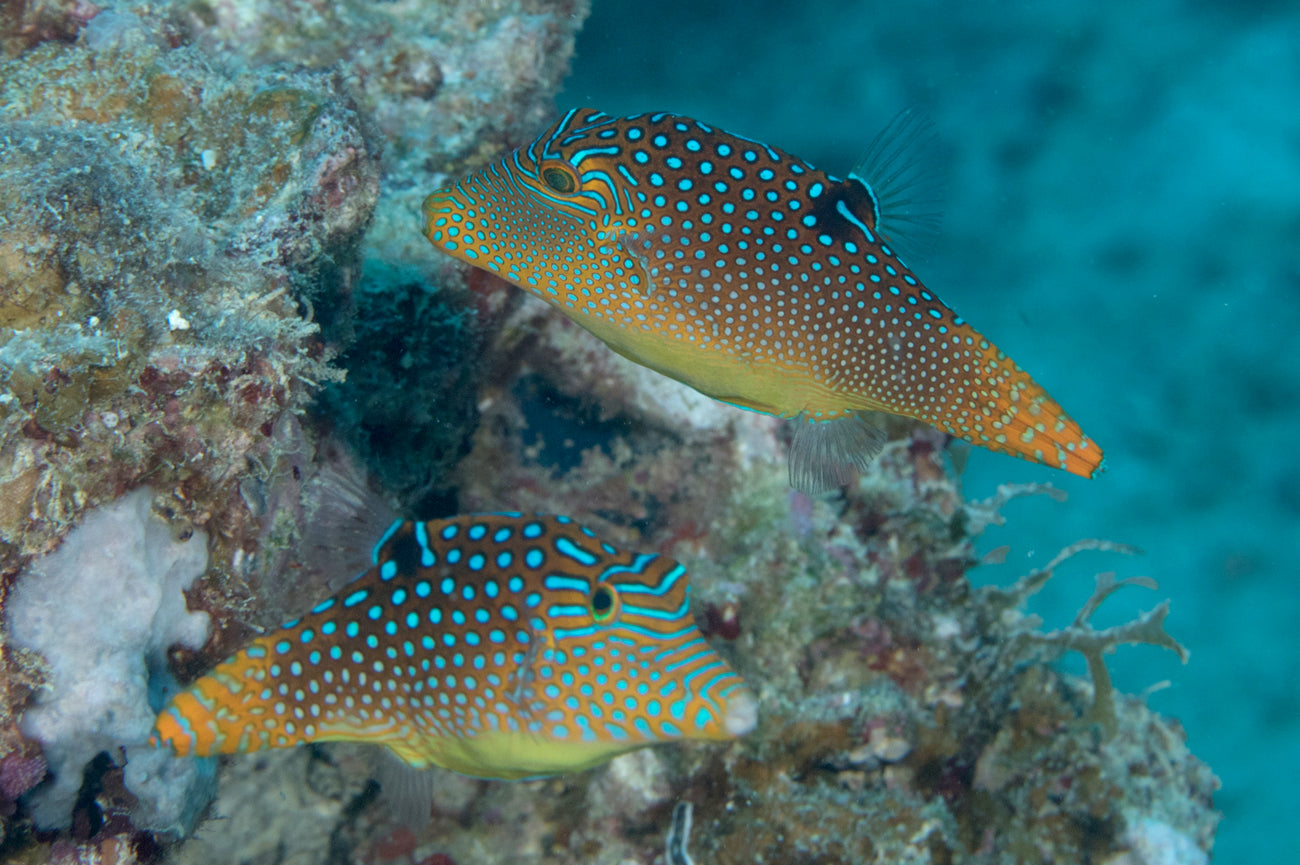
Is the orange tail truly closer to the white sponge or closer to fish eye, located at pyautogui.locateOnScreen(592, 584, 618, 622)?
the white sponge

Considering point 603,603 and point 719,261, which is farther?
point 719,261

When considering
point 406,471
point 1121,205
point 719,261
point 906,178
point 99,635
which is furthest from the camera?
point 1121,205

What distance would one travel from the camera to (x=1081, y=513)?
37.5ft

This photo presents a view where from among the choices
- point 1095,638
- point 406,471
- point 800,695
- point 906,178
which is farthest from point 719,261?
point 1095,638

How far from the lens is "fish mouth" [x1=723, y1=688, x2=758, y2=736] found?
2.61m

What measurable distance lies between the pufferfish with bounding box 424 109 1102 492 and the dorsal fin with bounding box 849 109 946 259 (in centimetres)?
38

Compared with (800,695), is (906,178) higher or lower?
higher

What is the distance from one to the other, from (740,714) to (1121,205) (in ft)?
31.8

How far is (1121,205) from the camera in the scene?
9227mm

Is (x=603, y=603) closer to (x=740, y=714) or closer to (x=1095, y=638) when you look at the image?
(x=740, y=714)

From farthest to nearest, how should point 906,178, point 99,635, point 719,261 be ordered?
point 906,178
point 719,261
point 99,635

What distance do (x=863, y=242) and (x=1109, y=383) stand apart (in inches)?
357

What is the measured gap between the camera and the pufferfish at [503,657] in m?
2.70

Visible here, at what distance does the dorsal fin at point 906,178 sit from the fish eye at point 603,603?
2.06 meters
